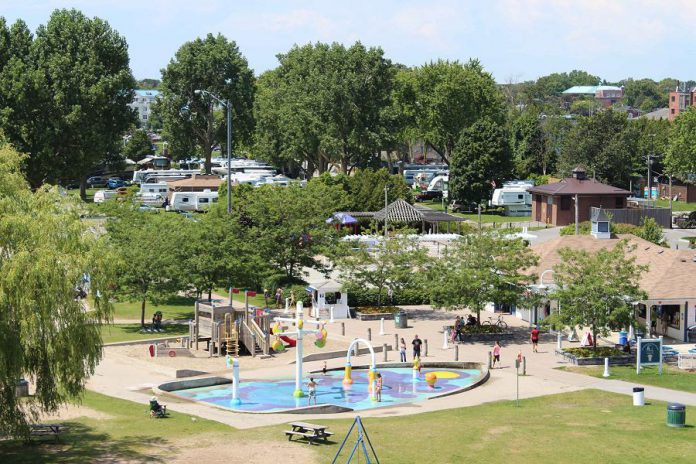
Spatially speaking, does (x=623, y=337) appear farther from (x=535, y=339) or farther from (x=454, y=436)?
(x=454, y=436)

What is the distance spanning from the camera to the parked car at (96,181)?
5551 inches

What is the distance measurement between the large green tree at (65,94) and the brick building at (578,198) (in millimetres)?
42853

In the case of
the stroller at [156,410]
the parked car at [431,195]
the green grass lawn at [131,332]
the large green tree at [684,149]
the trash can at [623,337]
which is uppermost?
the large green tree at [684,149]

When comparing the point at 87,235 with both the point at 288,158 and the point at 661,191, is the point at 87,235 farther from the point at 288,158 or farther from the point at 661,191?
the point at 661,191

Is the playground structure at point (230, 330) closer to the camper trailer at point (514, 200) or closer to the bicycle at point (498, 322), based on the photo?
the bicycle at point (498, 322)

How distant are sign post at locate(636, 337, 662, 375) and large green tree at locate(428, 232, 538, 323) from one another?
9.01m

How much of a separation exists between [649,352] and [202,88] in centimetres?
9315

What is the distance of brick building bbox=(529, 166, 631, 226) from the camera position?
10275cm

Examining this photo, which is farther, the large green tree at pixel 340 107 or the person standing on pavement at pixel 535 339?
the large green tree at pixel 340 107

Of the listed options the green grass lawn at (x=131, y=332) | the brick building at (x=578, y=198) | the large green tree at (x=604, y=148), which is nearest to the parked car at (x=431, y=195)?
the large green tree at (x=604, y=148)

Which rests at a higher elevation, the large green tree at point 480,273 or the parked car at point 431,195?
the parked car at point 431,195

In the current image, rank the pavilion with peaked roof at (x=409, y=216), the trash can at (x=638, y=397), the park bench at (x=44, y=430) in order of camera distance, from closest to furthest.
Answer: the park bench at (x=44, y=430) → the trash can at (x=638, y=397) → the pavilion with peaked roof at (x=409, y=216)

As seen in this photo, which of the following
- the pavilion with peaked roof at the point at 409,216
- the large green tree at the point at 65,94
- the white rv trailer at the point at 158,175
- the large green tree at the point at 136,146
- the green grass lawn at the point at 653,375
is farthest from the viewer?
the large green tree at the point at 136,146

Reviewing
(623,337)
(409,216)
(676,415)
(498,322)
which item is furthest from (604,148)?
(676,415)
